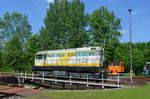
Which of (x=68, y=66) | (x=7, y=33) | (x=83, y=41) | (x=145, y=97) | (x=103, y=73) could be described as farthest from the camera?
(x=7, y=33)

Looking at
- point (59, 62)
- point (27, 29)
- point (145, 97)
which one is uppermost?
point (27, 29)

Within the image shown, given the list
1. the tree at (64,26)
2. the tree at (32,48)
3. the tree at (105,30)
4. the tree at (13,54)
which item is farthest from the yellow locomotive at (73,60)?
the tree at (13,54)

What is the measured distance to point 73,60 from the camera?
30.0m

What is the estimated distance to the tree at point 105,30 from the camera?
43.5m

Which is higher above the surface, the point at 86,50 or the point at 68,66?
the point at 86,50

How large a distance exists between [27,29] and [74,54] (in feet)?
128

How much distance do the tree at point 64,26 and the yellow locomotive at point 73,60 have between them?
52.0ft

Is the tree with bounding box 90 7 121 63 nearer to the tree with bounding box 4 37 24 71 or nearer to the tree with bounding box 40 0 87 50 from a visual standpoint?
the tree with bounding box 40 0 87 50

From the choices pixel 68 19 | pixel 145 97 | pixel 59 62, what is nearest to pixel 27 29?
pixel 68 19

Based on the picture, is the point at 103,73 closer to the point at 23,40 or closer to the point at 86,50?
the point at 86,50

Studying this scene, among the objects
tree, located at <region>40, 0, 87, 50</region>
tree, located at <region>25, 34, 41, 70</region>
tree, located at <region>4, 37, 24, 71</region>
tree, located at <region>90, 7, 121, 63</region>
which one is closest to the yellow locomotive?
tree, located at <region>90, 7, 121, 63</region>

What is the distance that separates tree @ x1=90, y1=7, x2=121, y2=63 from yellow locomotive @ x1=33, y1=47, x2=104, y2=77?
42.6 ft

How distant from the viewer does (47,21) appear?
55812 mm

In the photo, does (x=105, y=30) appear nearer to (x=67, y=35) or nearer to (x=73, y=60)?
(x=67, y=35)
